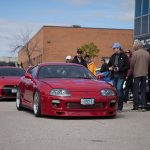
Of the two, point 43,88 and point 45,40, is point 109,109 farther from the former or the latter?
point 45,40

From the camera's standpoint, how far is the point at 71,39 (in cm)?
7412

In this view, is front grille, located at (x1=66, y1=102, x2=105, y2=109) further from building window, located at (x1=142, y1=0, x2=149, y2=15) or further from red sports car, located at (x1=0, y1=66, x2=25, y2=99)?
building window, located at (x1=142, y1=0, x2=149, y2=15)

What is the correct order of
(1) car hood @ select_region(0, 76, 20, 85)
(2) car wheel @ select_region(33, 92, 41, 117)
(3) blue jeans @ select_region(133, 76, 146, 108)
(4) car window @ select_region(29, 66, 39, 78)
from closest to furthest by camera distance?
(2) car wheel @ select_region(33, 92, 41, 117)
(4) car window @ select_region(29, 66, 39, 78)
(3) blue jeans @ select_region(133, 76, 146, 108)
(1) car hood @ select_region(0, 76, 20, 85)

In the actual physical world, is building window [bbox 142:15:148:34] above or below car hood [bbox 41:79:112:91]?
above

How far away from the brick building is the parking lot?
60136 millimetres

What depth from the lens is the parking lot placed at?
7.85 metres

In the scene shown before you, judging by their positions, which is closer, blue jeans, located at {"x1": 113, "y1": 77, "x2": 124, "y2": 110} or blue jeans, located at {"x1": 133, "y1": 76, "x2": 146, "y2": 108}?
blue jeans, located at {"x1": 113, "y1": 77, "x2": 124, "y2": 110}

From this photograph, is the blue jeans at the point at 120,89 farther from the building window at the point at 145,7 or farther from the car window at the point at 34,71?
the building window at the point at 145,7

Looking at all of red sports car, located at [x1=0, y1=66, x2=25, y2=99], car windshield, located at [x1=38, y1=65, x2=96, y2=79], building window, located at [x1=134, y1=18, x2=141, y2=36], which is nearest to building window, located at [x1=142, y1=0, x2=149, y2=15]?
building window, located at [x1=134, y1=18, x2=141, y2=36]

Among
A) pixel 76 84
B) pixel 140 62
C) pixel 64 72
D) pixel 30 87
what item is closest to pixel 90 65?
pixel 140 62

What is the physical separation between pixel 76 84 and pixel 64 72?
3.73ft

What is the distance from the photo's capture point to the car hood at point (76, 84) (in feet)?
38.1

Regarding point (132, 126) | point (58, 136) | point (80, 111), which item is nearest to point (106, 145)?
point (58, 136)

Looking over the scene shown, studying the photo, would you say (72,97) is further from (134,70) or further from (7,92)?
(7,92)
